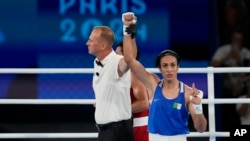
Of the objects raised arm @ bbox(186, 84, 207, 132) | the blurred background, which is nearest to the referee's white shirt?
raised arm @ bbox(186, 84, 207, 132)

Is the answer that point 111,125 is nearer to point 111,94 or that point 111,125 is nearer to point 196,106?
point 111,94

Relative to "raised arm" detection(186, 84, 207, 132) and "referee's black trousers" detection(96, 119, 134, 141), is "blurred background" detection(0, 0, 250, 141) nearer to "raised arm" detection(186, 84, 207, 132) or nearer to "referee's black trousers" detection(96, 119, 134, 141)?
"referee's black trousers" detection(96, 119, 134, 141)

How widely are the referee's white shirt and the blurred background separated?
2276 mm

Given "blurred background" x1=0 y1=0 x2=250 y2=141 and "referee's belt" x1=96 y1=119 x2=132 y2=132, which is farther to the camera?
"blurred background" x1=0 y1=0 x2=250 y2=141

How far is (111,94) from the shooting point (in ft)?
16.7

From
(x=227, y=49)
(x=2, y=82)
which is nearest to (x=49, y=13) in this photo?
(x=2, y=82)

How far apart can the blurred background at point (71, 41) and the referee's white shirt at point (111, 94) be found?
2.28 meters

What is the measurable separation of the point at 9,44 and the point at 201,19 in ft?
6.36

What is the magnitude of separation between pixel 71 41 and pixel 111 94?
2.50 metres

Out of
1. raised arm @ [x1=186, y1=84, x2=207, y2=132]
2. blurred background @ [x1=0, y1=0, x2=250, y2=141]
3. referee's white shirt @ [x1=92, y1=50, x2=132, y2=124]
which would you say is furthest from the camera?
blurred background @ [x1=0, y1=0, x2=250, y2=141]

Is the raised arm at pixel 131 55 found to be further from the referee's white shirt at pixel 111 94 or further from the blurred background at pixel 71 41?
the blurred background at pixel 71 41

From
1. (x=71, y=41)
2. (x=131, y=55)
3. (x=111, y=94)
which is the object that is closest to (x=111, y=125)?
(x=111, y=94)

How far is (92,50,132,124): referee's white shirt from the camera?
16.7ft

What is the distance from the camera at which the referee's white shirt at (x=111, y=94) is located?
5.09 metres
